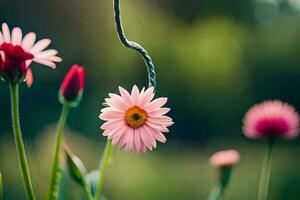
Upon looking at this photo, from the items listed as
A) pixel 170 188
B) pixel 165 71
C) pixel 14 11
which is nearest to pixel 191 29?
pixel 165 71

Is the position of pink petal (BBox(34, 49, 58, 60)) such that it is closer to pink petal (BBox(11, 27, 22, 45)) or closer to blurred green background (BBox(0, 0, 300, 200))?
pink petal (BBox(11, 27, 22, 45))

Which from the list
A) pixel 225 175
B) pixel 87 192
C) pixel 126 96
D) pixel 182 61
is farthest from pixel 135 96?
pixel 182 61

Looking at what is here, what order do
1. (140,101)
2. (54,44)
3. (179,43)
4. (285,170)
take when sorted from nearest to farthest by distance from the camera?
(140,101), (285,170), (54,44), (179,43)

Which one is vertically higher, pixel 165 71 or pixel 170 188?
pixel 165 71

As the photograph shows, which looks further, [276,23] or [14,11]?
[276,23]

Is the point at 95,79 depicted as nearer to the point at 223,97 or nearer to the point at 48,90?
the point at 48,90

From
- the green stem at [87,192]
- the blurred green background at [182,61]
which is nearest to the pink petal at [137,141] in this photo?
the green stem at [87,192]

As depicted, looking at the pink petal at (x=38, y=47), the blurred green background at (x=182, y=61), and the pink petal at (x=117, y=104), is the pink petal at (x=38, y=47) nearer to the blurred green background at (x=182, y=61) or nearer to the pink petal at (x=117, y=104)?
the pink petal at (x=117, y=104)
